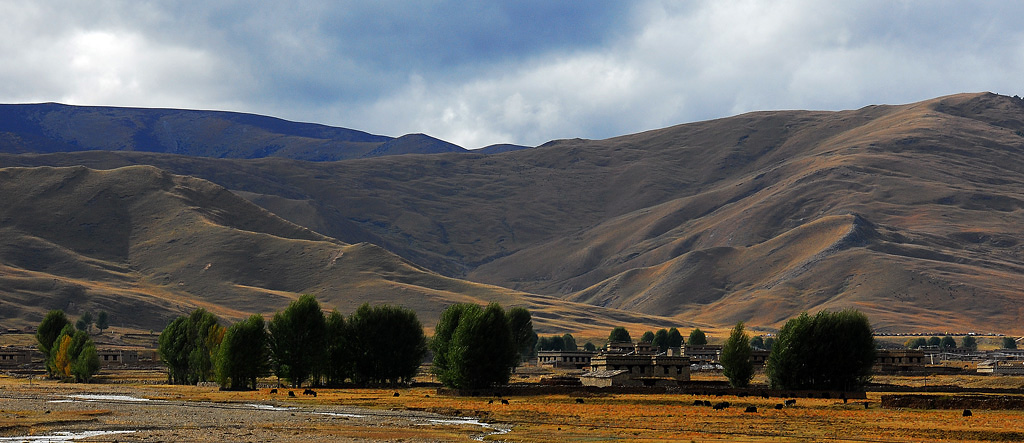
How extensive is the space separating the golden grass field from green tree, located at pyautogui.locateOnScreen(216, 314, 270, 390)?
15538mm

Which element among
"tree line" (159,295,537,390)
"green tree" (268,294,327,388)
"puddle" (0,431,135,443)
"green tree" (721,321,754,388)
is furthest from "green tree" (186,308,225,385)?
"puddle" (0,431,135,443)

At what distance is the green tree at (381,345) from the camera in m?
133

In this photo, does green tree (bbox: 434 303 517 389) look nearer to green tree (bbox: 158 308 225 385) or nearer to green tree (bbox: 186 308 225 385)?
green tree (bbox: 186 308 225 385)

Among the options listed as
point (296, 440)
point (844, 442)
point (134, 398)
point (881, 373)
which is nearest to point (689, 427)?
point (844, 442)

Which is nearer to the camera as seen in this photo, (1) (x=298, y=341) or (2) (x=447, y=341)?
(2) (x=447, y=341)

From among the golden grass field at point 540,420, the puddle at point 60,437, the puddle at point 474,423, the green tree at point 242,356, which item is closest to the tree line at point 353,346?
the green tree at point 242,356

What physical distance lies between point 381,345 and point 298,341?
10056 mm

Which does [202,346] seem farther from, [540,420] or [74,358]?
[540,420]

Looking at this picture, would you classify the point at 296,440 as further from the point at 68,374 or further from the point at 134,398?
the point at 68,374

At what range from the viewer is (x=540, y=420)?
80.2m

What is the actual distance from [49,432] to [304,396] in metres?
40.6

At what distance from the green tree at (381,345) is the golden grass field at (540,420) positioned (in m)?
23.6

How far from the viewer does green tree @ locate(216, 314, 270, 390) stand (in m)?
125

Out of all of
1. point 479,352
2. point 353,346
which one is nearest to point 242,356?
point 353,346
